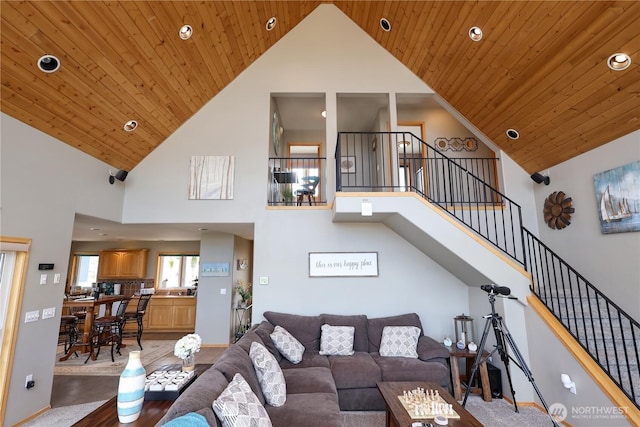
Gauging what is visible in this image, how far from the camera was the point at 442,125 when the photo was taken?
656cm

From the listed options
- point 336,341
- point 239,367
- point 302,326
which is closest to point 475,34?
point 336,341

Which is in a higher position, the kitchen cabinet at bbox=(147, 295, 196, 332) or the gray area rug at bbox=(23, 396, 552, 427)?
A: the kitchen cabinet at bbox=(147, 295, 196, 332)

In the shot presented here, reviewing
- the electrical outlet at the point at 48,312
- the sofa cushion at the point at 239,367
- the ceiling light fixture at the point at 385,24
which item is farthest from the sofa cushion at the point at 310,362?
the ceiling light fixture at the point at 385,24

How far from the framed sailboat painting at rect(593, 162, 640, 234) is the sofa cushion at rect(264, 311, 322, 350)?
4046 mm

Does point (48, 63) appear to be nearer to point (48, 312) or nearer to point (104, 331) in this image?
point (48, 312)

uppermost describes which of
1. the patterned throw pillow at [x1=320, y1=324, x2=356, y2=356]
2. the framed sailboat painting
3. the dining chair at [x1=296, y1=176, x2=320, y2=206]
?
the dining chair at [x1=296, y1=176, x2=320, y2=206]

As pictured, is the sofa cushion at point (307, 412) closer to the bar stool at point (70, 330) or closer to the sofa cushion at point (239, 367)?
the sofa cushion at point (239, 367)

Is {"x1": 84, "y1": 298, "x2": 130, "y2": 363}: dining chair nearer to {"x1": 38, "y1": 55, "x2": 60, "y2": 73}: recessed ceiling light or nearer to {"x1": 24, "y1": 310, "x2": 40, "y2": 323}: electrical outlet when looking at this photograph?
{"x1": 24, "y1": 310, "x2": 40, "y2": 323}: electrical outlet

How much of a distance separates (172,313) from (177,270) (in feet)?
4.68

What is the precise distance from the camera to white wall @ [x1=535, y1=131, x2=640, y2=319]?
3.59 m

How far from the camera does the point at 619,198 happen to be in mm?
3682

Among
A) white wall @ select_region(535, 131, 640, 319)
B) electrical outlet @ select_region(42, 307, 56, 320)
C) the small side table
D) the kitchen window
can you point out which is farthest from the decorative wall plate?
the kitchen window

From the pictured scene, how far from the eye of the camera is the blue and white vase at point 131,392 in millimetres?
2041

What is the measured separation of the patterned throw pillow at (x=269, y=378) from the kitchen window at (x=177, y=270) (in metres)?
6.88
